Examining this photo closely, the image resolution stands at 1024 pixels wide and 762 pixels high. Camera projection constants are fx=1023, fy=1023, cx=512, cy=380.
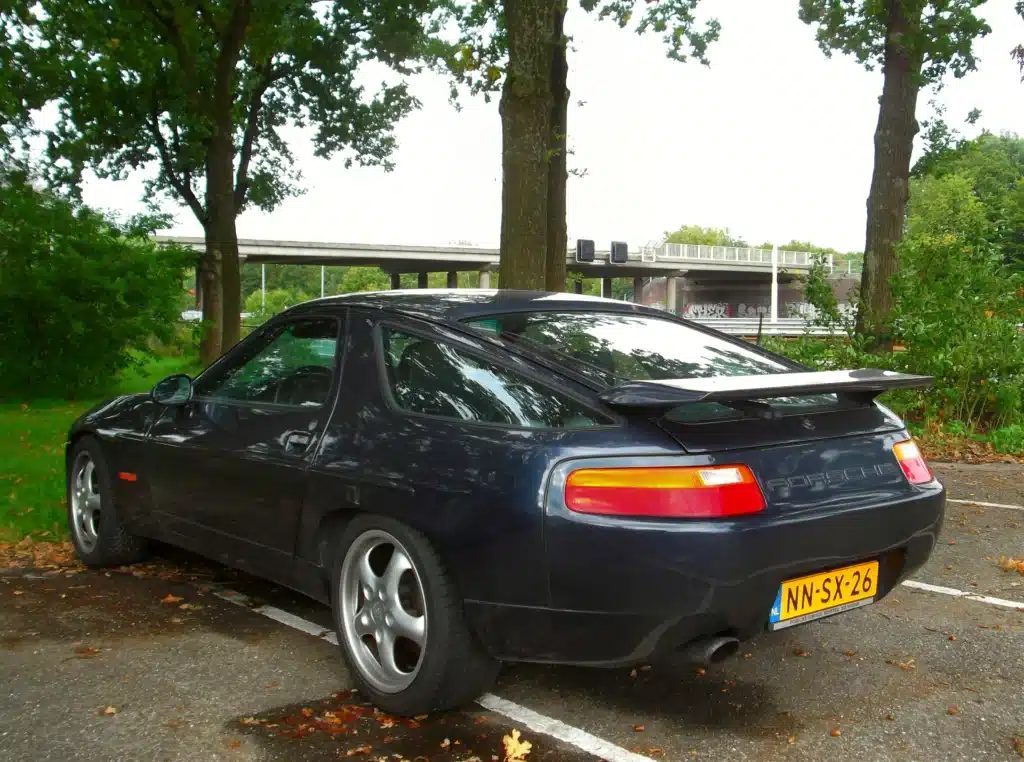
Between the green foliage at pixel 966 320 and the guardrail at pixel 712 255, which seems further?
the guardrail at pixel 712 255

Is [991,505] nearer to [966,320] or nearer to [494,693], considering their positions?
[966,320]

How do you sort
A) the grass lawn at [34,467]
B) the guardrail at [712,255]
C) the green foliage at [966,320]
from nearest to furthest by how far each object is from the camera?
the grass lawn at [34,467]
the green foliage at [966,320]
the guardrail at [712,255]

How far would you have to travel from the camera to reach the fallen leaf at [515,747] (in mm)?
3227

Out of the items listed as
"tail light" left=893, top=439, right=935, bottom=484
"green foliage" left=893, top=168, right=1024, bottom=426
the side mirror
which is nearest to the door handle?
the side mirror

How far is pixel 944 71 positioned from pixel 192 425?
15.0m

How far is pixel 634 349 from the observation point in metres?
4.01

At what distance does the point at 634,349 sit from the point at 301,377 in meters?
1.40

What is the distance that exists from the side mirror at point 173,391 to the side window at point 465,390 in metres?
1.36

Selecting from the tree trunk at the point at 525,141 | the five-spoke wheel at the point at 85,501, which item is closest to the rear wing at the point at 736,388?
the five-spoke wheel at the point at 85,501

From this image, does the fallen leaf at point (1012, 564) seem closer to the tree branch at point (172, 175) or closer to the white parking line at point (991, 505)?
the white parking line at point (991, 505)

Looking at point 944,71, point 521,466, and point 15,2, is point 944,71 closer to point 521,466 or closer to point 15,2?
point 15,2

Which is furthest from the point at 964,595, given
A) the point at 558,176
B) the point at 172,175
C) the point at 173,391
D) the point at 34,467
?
the point at 172,175

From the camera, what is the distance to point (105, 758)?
10.7 ft

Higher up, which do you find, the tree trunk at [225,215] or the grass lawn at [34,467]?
the tree trunk at [225,215]
